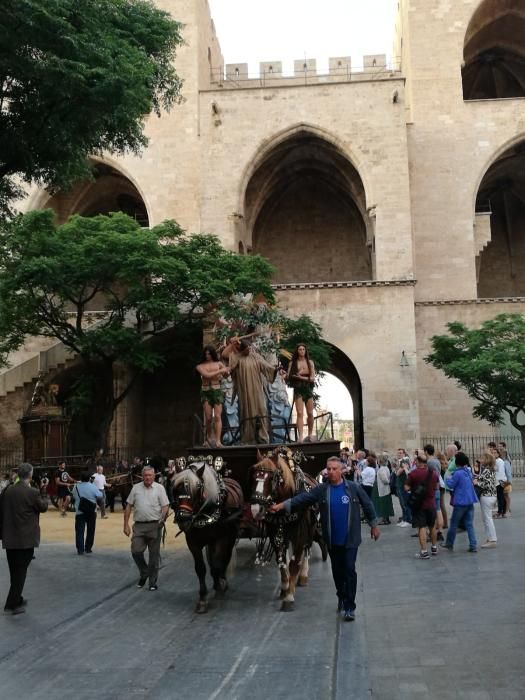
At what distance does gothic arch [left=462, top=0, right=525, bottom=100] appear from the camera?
105ft

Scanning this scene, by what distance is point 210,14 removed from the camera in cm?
3528

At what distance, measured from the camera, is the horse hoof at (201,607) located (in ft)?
23.5

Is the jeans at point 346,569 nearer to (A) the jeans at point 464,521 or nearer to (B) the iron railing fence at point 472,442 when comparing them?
(A) the jeans at point 464,521

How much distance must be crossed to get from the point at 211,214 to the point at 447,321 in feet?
32.3

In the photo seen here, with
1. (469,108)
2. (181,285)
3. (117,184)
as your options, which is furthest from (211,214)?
(469,108)

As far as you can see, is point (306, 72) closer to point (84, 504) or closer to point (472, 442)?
point (472, 442)

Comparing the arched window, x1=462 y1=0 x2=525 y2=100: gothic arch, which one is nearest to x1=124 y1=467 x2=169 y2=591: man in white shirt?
the arched window

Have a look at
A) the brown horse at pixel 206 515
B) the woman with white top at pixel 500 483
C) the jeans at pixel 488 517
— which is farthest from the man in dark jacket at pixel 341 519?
the woman with white top at pixel 500 483

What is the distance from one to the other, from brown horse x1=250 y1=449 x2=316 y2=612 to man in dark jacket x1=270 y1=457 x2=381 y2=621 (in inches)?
6.9

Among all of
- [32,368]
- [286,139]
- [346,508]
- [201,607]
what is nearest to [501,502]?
[346,508]

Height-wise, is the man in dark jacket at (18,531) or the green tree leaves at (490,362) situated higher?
the green tree leaves at (490,362)

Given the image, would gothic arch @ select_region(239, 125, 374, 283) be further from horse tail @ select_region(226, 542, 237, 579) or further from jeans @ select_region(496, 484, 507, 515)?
horse tail @ select_region(226, 542, 237, 579)

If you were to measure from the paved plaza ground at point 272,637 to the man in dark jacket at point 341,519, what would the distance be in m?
0.32

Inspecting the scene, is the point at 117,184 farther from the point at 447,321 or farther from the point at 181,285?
the point at 447,321
